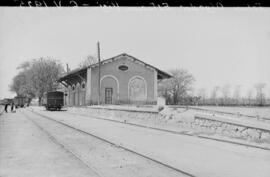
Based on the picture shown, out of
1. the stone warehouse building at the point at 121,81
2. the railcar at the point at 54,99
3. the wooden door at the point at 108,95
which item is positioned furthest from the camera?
the railcar at the point at 54,99

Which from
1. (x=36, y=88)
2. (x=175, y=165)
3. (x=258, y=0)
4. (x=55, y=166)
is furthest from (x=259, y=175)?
(x=36, y=88)

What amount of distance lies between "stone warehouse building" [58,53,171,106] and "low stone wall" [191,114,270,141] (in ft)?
67.1

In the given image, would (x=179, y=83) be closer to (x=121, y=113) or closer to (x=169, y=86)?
(x=169, y=86)

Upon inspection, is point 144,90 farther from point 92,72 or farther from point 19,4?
point 19,4

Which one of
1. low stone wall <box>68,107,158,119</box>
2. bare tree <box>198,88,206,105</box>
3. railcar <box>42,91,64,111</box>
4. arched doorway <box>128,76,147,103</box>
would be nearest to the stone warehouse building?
arched doorway <box>128,76,147,103</box>

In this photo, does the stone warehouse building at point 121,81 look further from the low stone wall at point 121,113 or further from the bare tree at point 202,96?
the bare tree at point 202,96

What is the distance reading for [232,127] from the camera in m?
10.6

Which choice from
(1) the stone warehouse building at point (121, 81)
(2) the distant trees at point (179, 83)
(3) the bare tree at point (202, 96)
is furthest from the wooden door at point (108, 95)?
(2) the distant trees at point (179, 83)

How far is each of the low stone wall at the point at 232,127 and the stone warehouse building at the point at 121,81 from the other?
67.1 ft

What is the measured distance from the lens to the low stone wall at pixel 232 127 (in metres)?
9.27

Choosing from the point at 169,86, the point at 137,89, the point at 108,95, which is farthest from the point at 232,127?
the point at 169,86

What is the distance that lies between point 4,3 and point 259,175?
16.9 feet

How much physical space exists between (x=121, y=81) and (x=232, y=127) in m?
24.2

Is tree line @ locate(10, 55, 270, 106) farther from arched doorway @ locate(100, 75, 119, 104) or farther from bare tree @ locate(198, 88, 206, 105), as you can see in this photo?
arched doorway @ locate(100, 75, 119, 104)
